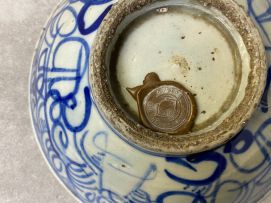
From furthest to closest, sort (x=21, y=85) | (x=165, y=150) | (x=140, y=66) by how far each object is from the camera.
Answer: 1. (x=21, y=85)
2. (x=140, y=66)
3. (x=165, y=150)

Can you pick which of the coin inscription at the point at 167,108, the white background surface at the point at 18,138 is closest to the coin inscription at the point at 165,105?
the coin inscription at the point at 167,108

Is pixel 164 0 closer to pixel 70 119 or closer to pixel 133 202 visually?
pixel 70 119

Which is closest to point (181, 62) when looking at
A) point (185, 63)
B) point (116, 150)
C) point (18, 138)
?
point (185, 63)

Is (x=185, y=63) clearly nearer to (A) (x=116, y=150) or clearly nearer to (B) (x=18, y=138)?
(A) (x=116, y=150)

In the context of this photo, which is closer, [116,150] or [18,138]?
[116,150]

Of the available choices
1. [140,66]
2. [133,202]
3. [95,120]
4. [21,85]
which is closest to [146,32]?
[140,66]

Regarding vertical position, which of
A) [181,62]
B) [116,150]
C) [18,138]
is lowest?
[18,138]
